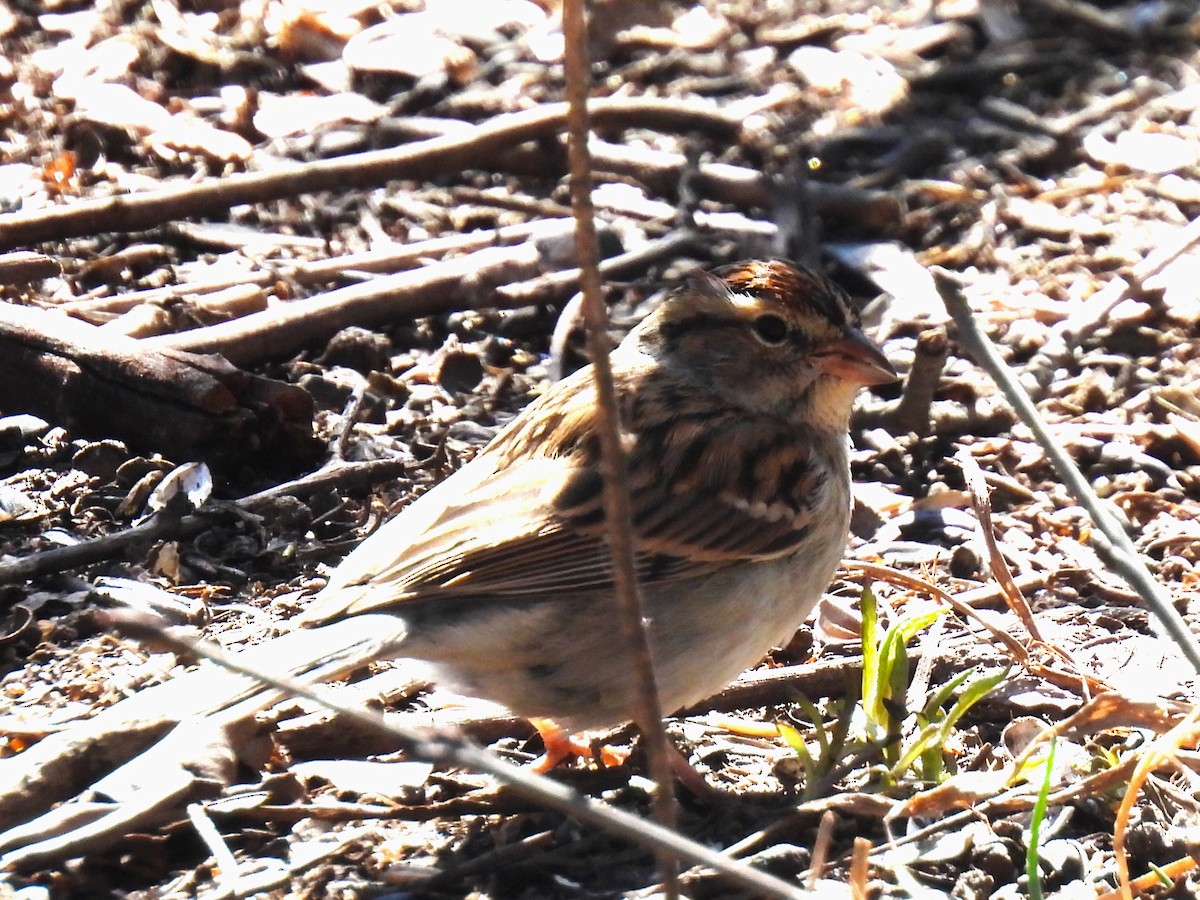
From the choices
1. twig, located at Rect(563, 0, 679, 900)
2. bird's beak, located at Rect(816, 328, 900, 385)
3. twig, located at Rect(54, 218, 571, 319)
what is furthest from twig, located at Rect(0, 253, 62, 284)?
twig, located at Rect(563, 0, 679, 900)

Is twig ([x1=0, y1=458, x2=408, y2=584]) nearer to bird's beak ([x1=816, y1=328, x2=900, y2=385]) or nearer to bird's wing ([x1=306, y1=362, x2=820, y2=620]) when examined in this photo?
bird's wing ([x1=306, y1=362, x2=820, y2=620])

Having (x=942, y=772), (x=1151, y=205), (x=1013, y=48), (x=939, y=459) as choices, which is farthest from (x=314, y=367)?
(x=1013, y=48)

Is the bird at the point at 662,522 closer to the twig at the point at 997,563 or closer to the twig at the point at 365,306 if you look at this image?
the twig at the point at 997,563

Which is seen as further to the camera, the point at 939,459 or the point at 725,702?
the point at 939,459

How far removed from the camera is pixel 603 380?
177cm

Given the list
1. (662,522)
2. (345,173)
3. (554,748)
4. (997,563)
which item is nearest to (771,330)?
(662,522)

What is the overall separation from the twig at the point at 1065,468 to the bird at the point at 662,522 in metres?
1.15

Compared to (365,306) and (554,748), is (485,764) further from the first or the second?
(365,306)

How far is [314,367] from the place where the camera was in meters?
4.64

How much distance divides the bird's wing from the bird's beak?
22 centimetres

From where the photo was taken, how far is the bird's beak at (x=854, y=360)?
12.1ft

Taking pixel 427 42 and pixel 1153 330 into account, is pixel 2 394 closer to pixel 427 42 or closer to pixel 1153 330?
pixel 427 42

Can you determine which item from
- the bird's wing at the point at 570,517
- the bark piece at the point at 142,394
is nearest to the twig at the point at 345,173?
the bark piece at the point at 142,394

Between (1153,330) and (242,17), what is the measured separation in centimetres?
383
